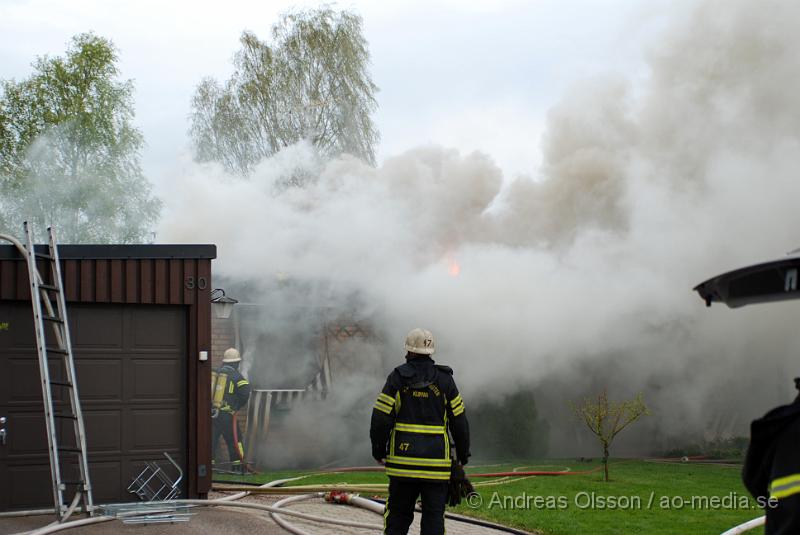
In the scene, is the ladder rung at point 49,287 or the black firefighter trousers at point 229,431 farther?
the black firefighter trousers at point 229,431

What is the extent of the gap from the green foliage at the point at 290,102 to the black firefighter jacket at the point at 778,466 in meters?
27.6

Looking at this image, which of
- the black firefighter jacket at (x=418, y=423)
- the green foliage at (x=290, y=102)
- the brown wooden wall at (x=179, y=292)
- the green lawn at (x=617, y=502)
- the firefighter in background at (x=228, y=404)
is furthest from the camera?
the green foliage at (x=290, y=102)

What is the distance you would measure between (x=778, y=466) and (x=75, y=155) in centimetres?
2271

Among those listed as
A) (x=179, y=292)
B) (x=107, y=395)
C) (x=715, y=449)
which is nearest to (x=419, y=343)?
(x=179, y=292)

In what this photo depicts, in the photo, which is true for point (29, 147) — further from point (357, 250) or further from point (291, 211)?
point (357, 250)

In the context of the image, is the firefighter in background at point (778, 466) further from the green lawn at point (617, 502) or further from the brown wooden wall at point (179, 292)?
the brown wooden wall at point (179, 292)

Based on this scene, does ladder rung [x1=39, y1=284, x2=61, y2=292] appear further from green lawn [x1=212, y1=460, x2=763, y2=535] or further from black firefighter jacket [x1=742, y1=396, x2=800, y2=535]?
black firefighter jacket [x1=742, y1=396, x2=800, y2=535]

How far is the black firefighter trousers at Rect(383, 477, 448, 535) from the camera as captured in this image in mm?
6289

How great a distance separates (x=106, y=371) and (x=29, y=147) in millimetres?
15078

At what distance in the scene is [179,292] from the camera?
970cm

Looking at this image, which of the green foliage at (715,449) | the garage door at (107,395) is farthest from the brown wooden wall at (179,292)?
the green foliage at (715,449)

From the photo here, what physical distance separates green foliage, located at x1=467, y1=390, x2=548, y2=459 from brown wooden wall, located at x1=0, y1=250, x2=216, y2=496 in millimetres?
7366

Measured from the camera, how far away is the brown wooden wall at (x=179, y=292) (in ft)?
30.7

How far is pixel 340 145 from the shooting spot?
3056 centimetres
